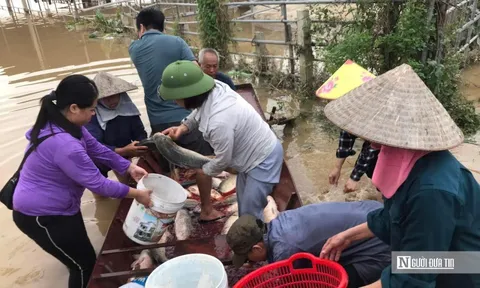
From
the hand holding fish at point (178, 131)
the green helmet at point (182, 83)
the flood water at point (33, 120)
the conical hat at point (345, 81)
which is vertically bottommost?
the flood water at point (33, 120)

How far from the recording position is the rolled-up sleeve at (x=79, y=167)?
8.23ft

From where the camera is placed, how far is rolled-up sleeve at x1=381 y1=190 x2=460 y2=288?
134 cm

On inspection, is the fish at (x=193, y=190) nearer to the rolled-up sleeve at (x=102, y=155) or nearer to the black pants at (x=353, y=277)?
the rolled-up sleeve at (x=102, y=155)

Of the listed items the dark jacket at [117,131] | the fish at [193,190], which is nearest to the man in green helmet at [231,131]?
the fish at [193,190]

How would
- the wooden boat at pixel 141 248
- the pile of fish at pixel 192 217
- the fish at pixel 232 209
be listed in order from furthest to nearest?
1. the fish at pixel 232 209
2. the pile of fish at pixel 192 217
3. the wooden boat at pixel 141 248

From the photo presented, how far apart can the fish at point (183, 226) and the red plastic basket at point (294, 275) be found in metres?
1.42

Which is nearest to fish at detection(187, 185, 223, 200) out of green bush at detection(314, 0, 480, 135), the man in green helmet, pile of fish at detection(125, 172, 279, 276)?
pile of fish at detection(125, 172, 279, 276)

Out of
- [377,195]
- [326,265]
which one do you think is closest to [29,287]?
[326,265]

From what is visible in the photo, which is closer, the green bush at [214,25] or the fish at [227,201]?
the fish at [227,201]

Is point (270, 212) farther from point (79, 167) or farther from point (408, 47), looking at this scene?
point (408, 47)

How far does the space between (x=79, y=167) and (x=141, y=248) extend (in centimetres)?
90

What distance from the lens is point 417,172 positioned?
1429 mm

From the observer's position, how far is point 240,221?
93.0 inches

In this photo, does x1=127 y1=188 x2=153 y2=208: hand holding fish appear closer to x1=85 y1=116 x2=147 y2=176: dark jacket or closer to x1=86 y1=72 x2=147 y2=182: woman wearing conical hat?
x1=86 y1=72 x2=147 y2=182: woman wearing conical hat
